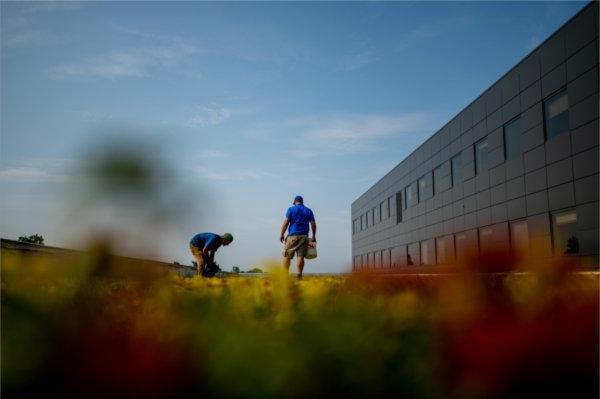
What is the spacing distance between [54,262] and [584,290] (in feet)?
4.25

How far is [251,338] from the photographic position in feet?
2.62

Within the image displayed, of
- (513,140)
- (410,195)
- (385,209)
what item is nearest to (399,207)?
(410,195)

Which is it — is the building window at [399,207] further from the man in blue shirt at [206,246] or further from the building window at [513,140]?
the man in blue shirt at [206,246]

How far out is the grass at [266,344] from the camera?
0.77 metres

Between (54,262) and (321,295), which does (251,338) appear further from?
(54,262)

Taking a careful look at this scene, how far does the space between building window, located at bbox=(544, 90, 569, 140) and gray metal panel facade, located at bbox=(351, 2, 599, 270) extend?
0.06 m

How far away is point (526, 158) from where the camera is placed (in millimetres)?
20500

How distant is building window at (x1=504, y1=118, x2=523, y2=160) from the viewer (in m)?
21.3

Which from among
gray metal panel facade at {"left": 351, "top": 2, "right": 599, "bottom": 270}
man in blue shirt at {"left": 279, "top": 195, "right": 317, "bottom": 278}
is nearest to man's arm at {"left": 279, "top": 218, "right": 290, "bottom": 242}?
man in blue shirt at {"left": 279, "top": 195, "right": 317, "bottom": 278}

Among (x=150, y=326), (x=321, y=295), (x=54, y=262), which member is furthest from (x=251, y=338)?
(x=54, y=262)

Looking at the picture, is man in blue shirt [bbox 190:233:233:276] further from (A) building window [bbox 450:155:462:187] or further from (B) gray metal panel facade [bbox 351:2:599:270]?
(A) building window [bbox 450:155:462:187]

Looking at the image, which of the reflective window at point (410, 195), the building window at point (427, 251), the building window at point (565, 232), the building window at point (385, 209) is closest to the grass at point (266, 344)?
the building window at point (565, 232)

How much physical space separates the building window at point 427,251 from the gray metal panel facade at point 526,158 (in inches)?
5.4

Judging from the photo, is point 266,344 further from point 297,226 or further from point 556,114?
point 556,114
